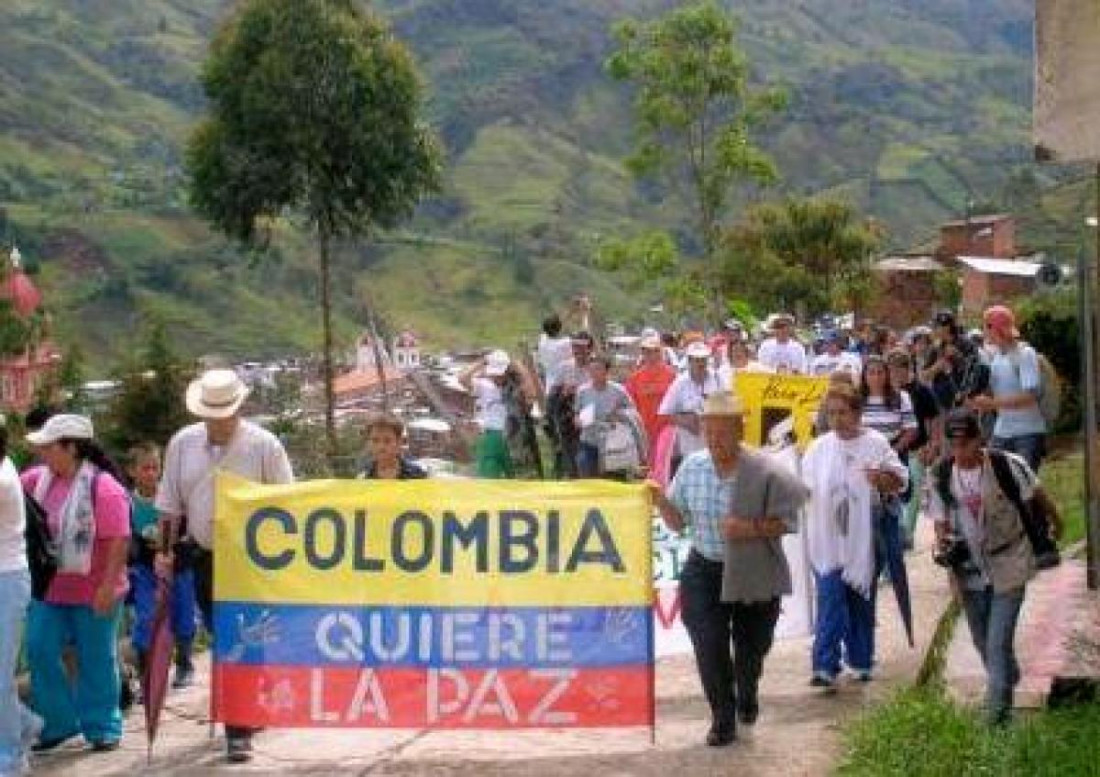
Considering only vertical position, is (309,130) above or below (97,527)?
above

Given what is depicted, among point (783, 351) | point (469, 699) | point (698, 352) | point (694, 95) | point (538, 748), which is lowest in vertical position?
point (538, 748)

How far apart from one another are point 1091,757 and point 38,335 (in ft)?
113

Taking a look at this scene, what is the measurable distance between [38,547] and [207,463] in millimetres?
900

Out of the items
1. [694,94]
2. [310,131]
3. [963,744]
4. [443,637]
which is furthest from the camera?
[310,131]

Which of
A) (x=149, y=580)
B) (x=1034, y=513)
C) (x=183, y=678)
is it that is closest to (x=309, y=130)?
(x=183, y=678)

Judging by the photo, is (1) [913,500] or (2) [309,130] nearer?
(1) [913,500]

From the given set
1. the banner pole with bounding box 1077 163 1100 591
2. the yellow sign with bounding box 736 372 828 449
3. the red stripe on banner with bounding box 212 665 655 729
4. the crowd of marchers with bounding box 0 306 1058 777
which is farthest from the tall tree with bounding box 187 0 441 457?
the red stripe on banner with bounding box 212 665 655 729

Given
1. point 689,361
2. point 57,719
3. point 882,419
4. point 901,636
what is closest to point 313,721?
point 57,719

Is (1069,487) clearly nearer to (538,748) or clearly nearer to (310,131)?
(538,748)

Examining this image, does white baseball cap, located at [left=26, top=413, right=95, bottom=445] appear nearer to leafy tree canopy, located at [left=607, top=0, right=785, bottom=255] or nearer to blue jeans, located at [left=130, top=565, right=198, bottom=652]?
blue jeans, located at [left=130, top=565, right=198, bottom=652]

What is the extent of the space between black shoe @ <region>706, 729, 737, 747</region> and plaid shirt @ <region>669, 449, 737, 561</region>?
79 centimetres

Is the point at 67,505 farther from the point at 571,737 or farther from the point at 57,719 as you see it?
the point at 571,737

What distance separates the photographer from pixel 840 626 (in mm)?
9867

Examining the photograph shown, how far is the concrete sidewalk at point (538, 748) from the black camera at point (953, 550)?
1012 mm
